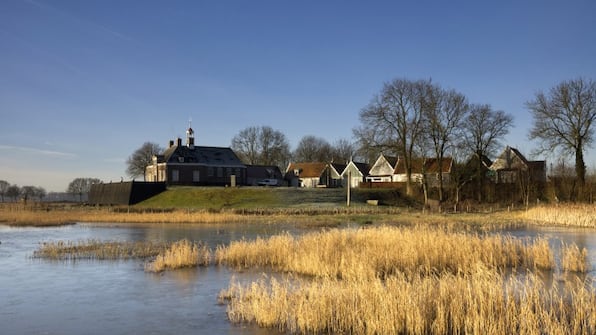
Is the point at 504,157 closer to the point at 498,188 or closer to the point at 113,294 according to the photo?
the point at 498,188

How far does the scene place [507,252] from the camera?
16.5m

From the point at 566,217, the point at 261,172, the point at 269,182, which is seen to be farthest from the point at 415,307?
the point at 261,172

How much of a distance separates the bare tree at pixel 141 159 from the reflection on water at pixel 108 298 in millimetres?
71232

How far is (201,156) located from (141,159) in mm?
25694

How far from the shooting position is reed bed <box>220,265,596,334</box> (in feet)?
28.4

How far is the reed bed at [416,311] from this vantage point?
28.4 feet

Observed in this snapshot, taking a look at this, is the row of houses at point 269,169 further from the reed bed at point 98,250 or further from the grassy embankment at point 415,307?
the grassy embankment at point 415,307

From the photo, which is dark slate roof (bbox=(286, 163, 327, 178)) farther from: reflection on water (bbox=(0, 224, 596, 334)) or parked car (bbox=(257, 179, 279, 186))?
reflection on water (bbox=(0, 224, 596, 334))

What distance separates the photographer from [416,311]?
8875 millimetres

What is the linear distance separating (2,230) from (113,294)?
21.9 meters

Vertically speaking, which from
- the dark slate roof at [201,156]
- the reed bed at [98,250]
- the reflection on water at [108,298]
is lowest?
the reflection on water at [108,298]

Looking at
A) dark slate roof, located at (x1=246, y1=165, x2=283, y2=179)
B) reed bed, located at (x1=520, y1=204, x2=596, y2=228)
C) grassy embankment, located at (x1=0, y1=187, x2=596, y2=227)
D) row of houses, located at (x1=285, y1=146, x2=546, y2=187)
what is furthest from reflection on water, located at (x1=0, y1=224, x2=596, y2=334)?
dark slate roof, located at (x1=246, y1=165, x2=283, y2=179)

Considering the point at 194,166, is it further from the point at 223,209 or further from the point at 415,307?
the point at 415,307

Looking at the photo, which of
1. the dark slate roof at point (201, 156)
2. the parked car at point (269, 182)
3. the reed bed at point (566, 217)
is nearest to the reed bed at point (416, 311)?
the reed bed at point (566, 217)
